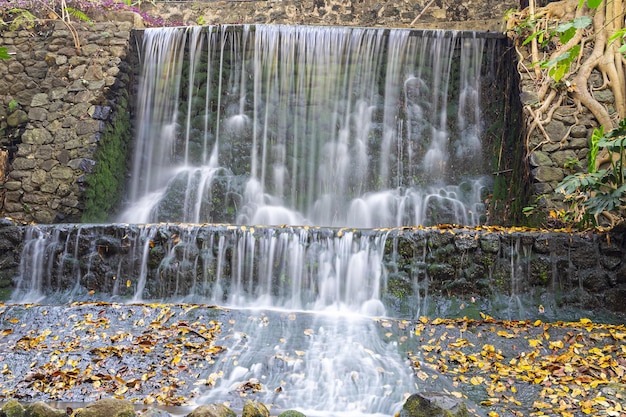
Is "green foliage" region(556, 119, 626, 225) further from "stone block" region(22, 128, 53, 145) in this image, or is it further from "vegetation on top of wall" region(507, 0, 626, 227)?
"stone block" region(22, 128, 53, 145)

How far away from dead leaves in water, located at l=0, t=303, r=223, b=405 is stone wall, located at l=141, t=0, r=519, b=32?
28.0 feet

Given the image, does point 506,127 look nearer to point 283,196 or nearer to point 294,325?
point 283,196

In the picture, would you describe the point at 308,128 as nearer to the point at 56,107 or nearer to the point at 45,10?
the point at 56,107

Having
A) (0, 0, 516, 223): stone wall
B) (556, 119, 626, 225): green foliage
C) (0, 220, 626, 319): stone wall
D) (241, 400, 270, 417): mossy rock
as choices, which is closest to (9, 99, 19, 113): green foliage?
(0, 0, 516, 223): stone wall

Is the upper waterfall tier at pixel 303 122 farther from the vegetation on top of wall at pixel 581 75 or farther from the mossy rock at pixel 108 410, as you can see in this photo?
the mossy rock at pixel 108 410

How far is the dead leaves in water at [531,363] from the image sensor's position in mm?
4230

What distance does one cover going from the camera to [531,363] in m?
4.92

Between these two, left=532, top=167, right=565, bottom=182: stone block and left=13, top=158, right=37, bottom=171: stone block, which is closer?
left=532, top=167, right=565, bottom=182: stone block

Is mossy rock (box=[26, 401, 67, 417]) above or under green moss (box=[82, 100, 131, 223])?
under

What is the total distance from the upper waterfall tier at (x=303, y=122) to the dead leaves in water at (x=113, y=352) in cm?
357

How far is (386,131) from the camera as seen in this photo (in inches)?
388

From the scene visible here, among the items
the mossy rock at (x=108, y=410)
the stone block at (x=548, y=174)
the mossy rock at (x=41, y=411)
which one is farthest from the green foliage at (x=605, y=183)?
the mossy rock at (x=41, y=411)

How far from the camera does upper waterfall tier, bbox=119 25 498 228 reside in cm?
941

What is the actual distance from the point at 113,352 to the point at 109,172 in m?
4.62
